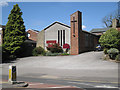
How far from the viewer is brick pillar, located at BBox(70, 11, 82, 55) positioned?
3192cm

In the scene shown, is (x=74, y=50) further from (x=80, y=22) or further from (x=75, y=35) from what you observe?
(x=80, y=22)

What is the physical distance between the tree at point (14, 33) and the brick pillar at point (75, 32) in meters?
10.1

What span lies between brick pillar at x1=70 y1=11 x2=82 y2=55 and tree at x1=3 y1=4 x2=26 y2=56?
10.1 m

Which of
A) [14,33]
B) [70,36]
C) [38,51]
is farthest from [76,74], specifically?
[38,51]

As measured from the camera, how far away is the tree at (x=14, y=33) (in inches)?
1225

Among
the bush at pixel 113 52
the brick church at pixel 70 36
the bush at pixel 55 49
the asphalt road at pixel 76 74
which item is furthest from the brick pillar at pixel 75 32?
the asphalt road at pixel 76 74

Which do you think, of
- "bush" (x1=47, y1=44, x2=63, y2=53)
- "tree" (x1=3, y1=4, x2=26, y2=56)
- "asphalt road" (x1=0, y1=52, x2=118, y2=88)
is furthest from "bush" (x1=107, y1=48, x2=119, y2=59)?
"tree" (x1=3, y1=4, x2=26, y2=56)

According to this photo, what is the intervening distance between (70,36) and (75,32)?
1.57m

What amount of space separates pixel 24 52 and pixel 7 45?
467 centimetres

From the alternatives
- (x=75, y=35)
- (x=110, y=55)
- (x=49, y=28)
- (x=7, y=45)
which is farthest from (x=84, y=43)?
(x=7, y=45)

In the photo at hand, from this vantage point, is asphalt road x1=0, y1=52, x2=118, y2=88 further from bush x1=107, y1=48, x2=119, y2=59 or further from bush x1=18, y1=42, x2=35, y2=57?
bush x1=18, y1=42, x2=35, y2=57

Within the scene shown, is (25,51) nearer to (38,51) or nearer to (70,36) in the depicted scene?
(38,51)

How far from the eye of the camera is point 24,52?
34844 millimetres

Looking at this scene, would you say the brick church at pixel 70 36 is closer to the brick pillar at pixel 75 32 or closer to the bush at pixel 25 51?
the brick pillar at pixel 75 32
